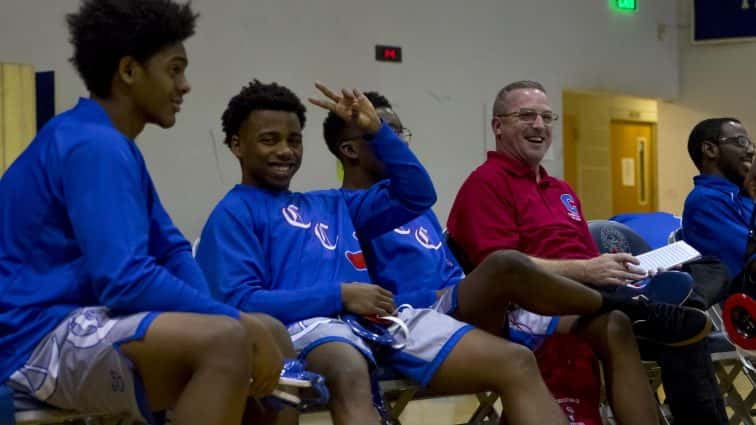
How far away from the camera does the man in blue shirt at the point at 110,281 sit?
91.9 inches

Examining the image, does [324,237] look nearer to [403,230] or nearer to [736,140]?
[403,230]

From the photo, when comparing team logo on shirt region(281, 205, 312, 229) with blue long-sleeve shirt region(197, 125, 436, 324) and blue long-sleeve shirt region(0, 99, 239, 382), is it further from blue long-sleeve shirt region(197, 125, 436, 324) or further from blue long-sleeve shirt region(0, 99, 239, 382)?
blue long-sleeve shirt region(0, 99, 239, 382)

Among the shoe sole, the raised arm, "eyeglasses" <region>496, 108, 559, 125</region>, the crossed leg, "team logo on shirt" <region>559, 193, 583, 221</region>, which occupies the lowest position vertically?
the shoe sole

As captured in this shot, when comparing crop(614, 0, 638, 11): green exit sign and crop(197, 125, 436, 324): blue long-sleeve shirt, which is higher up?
crop(614, 0, 638, 11): green exit sign

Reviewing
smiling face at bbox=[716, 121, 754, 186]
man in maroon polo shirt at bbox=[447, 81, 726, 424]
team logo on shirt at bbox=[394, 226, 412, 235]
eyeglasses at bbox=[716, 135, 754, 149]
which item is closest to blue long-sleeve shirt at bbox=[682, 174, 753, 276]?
smiling face at bbox=[716, 121, 754, 186]

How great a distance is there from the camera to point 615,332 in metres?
3.56

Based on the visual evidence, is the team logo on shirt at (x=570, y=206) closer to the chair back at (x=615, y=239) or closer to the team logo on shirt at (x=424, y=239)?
the chair back at (x=615, y=239)

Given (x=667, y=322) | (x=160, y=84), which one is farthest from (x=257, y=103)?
(x=667, y=322)

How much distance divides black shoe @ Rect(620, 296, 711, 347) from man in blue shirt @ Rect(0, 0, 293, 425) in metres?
1.43

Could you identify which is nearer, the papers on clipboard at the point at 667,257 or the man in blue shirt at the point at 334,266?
the man in blue shirt at the point at 334,266

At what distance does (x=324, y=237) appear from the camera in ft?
11.4

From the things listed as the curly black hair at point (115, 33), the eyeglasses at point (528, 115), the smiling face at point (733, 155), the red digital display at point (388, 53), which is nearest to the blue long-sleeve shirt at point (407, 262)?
the eyeglasses at point (528, 115)

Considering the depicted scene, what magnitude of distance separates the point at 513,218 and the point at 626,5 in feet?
17.8

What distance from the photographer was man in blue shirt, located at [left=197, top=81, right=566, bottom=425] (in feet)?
10.2
